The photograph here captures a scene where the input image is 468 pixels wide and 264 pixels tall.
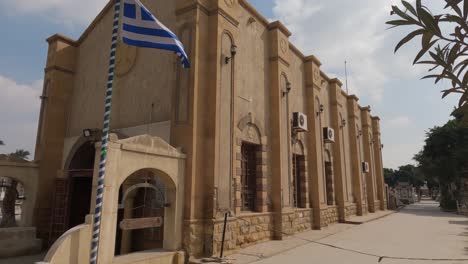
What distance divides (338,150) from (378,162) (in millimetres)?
12836

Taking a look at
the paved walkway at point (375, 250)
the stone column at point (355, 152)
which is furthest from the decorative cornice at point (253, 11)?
the stone column at point (355, 152)

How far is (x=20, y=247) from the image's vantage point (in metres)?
10.6

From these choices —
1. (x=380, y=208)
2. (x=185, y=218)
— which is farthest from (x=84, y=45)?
(x=380, y=208)

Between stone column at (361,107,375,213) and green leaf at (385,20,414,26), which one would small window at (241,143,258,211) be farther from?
stone column at (361,107,375,213)

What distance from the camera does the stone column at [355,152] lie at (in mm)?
21797

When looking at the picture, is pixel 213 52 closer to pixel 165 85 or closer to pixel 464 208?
pixel 165 85

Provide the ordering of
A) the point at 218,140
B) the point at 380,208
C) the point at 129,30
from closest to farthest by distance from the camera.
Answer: the point at 129,30
the point at 218,140
the point at 380,208

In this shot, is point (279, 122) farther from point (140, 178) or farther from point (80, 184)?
point (80, 184)

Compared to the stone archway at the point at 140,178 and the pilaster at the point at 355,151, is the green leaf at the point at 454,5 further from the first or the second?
the pilaster at the point at 355,151

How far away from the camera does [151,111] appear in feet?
34.0

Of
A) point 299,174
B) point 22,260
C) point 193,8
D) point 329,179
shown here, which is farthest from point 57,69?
point 329,179

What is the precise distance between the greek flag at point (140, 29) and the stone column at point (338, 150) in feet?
49.5

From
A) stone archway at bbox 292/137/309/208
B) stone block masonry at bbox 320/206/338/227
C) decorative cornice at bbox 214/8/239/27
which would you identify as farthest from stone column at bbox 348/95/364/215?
decorative cornice at bbox 214/8/239/27

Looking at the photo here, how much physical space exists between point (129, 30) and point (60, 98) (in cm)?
841
